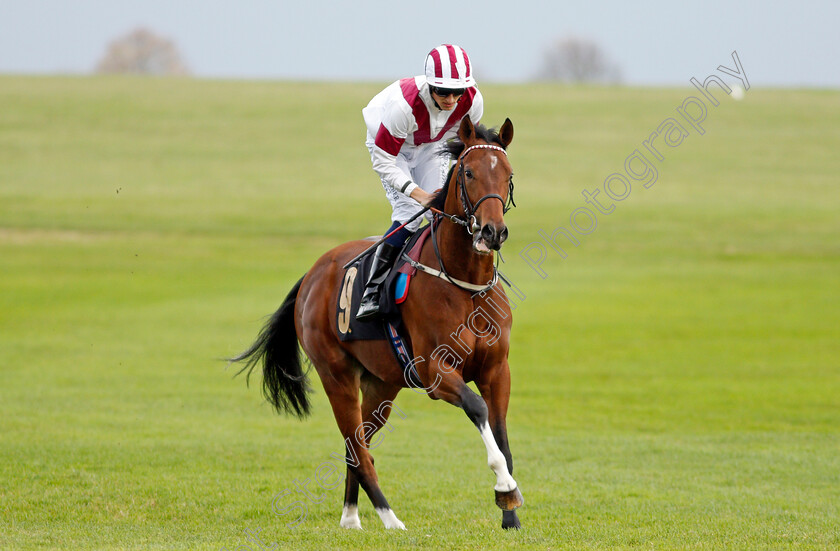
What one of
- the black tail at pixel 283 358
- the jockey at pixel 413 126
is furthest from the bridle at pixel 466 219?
the black tail at pixel 283 358

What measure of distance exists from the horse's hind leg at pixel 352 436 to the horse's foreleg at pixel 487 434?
4.67ft

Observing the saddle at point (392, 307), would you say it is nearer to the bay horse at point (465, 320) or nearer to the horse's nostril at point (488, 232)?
the bay horse at point (465, 320)

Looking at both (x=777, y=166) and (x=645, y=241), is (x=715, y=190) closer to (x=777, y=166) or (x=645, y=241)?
(x=777, y=166)

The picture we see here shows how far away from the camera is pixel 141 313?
907 inches

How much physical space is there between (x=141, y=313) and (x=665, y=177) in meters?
33.1

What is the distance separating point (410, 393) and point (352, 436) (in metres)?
8.28

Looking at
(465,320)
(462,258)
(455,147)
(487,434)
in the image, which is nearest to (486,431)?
(487,434)

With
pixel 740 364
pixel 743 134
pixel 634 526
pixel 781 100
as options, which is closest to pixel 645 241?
pixel 740 364

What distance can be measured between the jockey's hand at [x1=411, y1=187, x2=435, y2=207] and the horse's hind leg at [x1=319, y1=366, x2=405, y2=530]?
172cm

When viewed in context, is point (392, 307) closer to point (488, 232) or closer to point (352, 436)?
point (488, 232)

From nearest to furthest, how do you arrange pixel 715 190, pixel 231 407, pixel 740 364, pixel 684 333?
1. pixel 231 407
2. pixel 740 364
3. pixel 684 333
4. pixel 715 190

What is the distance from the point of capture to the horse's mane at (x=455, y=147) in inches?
260

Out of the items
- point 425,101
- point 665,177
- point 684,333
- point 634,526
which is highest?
point 425,101

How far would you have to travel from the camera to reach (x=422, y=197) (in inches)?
280
